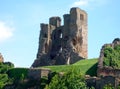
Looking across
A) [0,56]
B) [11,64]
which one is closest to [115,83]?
[11,64]

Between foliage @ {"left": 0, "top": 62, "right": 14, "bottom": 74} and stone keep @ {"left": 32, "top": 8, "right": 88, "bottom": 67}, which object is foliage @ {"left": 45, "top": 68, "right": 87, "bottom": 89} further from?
stone keep @ {"left": 32, "top": 8, "right": 88, "bottom": 67}

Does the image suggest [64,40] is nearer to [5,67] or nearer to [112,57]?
[5,67]

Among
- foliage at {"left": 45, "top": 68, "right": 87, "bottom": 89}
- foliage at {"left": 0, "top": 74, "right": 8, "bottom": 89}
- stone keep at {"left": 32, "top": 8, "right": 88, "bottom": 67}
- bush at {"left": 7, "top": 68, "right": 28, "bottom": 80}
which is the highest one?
stone keep at {"left": 32, "top": 8, "right": 88, "bottom": 67}

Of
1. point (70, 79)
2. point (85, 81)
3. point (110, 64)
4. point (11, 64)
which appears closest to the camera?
point (70, 79)

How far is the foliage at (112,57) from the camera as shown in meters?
89.2

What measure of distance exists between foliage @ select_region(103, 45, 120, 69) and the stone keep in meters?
17.8

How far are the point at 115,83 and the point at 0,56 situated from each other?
1352 inches

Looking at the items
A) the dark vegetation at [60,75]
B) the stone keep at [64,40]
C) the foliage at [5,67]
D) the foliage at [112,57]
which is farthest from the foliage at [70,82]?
the stone keep at [64,40]

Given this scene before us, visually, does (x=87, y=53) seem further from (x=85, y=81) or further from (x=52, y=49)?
(x=85, y=81)

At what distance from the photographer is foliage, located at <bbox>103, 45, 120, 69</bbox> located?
8919cm

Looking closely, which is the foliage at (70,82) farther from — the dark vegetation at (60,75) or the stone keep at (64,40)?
the stone keep at (64,40)

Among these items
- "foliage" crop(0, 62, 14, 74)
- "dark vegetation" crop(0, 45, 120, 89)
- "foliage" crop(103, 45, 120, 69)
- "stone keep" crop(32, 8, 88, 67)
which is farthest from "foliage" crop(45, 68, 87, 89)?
"stone keep" crop(32, 8, 88, 67)

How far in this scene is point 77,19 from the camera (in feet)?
387

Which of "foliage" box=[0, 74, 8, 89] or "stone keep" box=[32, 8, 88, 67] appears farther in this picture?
"stone keep" box=[32, 8, 88, 67]
